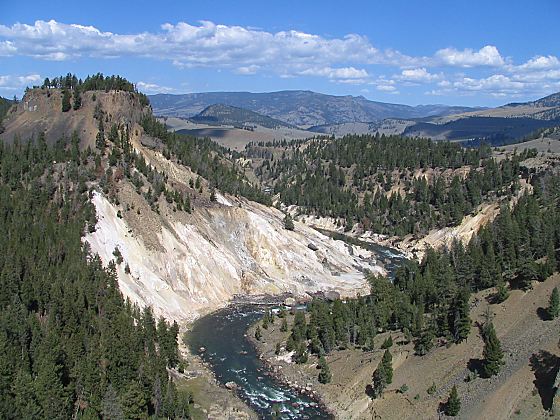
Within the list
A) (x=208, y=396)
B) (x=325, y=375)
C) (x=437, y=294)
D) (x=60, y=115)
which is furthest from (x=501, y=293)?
(x=60, y=115)

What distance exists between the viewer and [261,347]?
255 ft

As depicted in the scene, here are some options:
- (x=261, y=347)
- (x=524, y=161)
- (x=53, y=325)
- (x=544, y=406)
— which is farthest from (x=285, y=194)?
(x=544, y=406)

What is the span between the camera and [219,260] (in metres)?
102

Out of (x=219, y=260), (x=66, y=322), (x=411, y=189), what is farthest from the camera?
(x=411, y=189)

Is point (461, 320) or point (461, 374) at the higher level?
point (461, 320)

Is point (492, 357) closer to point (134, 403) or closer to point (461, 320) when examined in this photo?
point (461, 320)

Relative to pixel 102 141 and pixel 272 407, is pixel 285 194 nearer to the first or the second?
pixel 102 141

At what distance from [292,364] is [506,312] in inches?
996

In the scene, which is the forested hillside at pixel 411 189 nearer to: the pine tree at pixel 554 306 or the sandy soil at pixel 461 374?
the sandy soil at pixel 461 374

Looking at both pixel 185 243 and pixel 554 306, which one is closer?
pixel 554 306

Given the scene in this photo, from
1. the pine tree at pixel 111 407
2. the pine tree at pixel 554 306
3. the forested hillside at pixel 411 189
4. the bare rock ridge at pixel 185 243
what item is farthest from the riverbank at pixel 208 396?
the forested hillside at pixel 411 189

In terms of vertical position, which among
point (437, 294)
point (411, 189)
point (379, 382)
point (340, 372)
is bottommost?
point (340, 372)

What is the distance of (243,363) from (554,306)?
35.5 m

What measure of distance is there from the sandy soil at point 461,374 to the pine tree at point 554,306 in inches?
31.1
